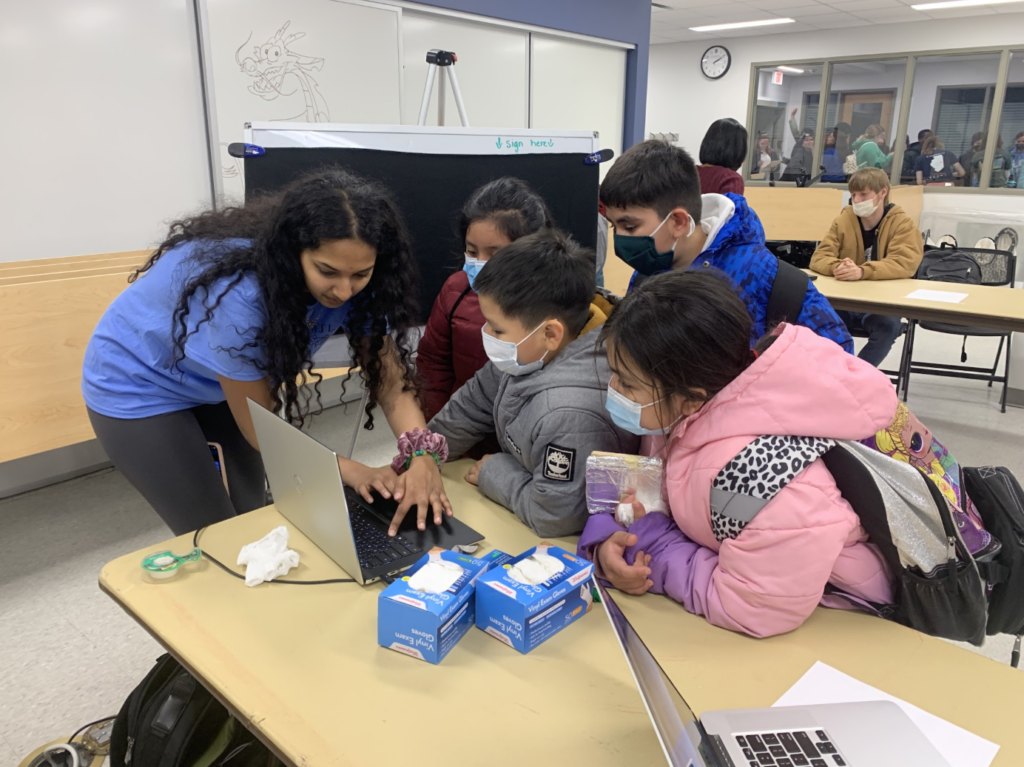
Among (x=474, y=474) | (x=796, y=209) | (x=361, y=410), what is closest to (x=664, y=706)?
(x=474, y=474)

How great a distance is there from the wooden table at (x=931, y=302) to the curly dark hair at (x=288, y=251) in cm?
246

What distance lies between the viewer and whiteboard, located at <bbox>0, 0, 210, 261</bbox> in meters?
2.60

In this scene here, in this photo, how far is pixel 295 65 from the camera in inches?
131

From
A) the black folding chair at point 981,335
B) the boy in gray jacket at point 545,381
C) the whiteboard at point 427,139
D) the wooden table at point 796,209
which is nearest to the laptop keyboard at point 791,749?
the boy in gray jacket at point 545,381

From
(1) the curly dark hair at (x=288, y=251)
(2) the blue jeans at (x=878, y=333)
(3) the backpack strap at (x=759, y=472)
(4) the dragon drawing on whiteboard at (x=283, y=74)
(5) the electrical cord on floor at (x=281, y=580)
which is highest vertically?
(4) the dragon drawing on whiteboard at (x=283, y=74)

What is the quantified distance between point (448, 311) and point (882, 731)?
1.28 meters

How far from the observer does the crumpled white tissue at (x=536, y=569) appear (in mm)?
958

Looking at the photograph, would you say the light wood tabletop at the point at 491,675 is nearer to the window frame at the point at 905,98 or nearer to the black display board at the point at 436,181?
the black display board at the point at 436,181

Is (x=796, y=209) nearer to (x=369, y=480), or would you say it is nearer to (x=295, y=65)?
(x=295, y=65)

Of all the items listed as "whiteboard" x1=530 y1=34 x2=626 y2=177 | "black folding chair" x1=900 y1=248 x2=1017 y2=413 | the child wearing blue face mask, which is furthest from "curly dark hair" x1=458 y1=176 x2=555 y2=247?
"whiteboard" x1=530 y1=34 x2=626 y2=177

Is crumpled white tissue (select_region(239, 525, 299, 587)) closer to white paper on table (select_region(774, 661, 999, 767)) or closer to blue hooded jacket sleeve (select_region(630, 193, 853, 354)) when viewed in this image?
white paper on table (select_region(774, 661, 999, 767))

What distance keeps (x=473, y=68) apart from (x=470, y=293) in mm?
2897

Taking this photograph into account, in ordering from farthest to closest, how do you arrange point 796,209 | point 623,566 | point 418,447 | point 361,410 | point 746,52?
point 746,52, point 796,209, point 361,410, point 418,447, point 623,566

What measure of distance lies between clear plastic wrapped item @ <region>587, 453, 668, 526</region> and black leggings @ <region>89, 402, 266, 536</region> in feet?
2.89
